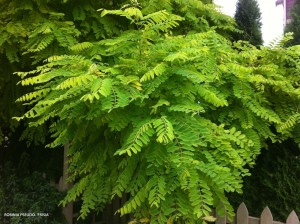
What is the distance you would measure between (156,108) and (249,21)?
3.82 metres

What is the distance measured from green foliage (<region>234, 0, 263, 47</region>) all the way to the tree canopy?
5.48 ft

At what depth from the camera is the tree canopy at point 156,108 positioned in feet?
8.18

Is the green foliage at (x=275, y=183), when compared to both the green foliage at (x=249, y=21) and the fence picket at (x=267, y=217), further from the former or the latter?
the green foliage at (x=249, y=21)

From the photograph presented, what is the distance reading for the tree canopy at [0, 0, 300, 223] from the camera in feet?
8.18

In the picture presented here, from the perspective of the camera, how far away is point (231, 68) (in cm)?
329

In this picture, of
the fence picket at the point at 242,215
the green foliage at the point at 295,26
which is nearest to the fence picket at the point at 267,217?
the fence picket at the point at 242,215

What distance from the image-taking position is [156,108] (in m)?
2.52

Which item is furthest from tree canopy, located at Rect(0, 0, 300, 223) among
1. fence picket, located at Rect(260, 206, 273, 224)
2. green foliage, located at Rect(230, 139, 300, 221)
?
fence picket, located at Rect(260, 206, 273, 224)

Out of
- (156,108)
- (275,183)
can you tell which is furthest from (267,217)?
(156,108)

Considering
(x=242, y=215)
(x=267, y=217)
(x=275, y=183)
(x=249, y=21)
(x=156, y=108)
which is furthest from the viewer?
(x=249, y=21)

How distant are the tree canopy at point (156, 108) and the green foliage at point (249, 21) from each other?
1.67m

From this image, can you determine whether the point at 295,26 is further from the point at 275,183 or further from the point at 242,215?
the point at 242,215

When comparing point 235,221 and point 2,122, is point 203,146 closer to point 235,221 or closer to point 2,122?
point 235,221

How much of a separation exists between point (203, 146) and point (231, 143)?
440 millimetres
